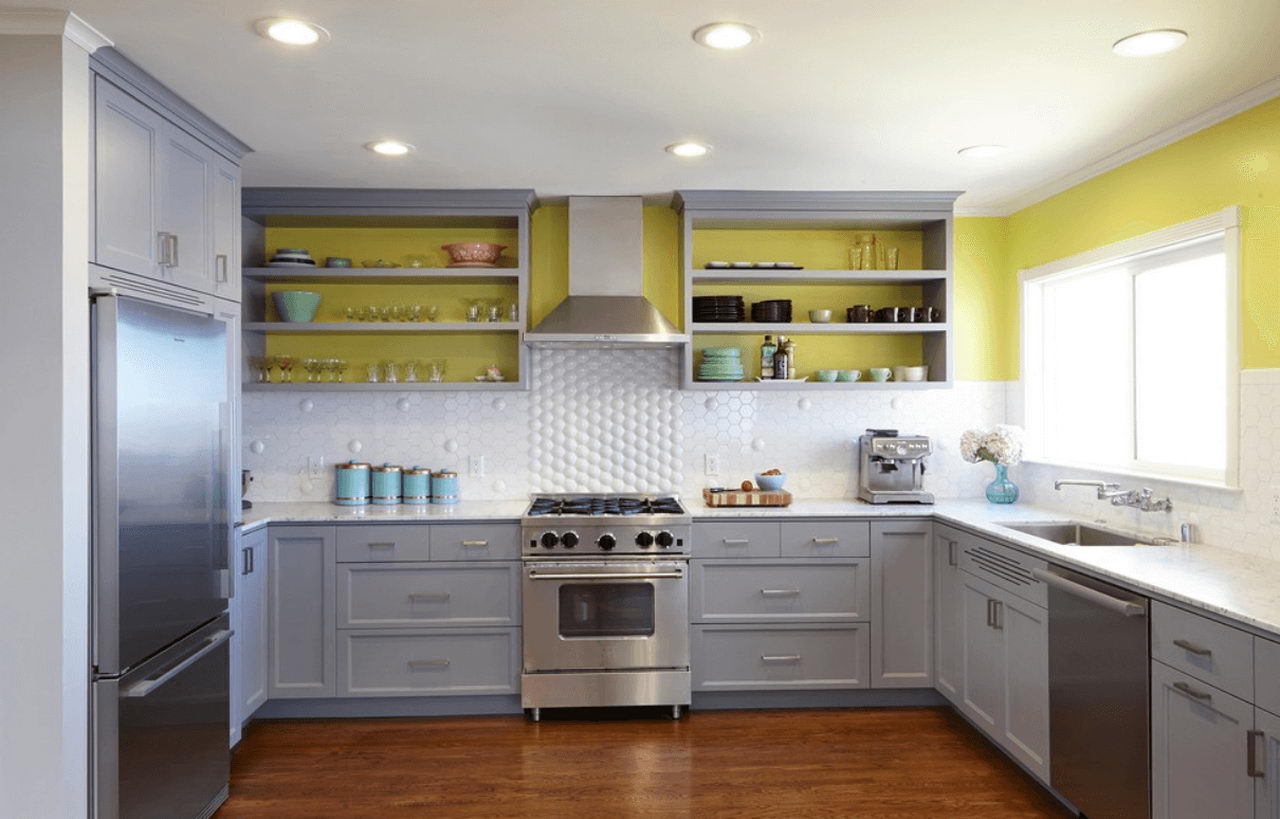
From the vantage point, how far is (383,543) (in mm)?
4094

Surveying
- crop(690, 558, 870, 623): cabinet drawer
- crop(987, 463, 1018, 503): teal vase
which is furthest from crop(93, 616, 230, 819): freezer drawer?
crop(987, 463, 1018, 503): teal vase

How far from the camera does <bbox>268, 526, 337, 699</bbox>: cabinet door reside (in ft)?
13.3

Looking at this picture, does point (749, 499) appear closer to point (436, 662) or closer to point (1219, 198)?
point (436, 662)

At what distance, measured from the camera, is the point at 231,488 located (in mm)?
3424

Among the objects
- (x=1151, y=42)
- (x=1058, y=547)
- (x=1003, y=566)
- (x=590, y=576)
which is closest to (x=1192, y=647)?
(x=1058, y=547)

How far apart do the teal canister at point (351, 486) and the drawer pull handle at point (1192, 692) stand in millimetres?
3530

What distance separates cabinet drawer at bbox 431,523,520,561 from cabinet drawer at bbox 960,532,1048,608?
197 cm

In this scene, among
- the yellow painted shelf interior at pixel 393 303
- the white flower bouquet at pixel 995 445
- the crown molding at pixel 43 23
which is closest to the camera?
the crown molding at pixel 43 23

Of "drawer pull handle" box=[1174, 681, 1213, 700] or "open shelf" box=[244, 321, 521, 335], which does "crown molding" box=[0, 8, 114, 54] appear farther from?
"drawer pull handle" box=[1174, 681, 1213, 700]

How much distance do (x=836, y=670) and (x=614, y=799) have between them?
140 centimetres

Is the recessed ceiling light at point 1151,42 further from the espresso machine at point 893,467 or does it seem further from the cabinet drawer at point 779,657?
the cabinet drawer at point 779,657

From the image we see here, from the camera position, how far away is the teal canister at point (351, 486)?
14.8ft

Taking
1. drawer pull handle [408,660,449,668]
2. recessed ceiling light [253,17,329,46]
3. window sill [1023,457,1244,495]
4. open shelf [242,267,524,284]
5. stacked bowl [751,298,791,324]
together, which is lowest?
drawer pull handle [408,660,449,668]

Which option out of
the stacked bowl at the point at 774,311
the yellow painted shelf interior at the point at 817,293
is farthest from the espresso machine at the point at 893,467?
the stacked bowl at the point at 774,311
